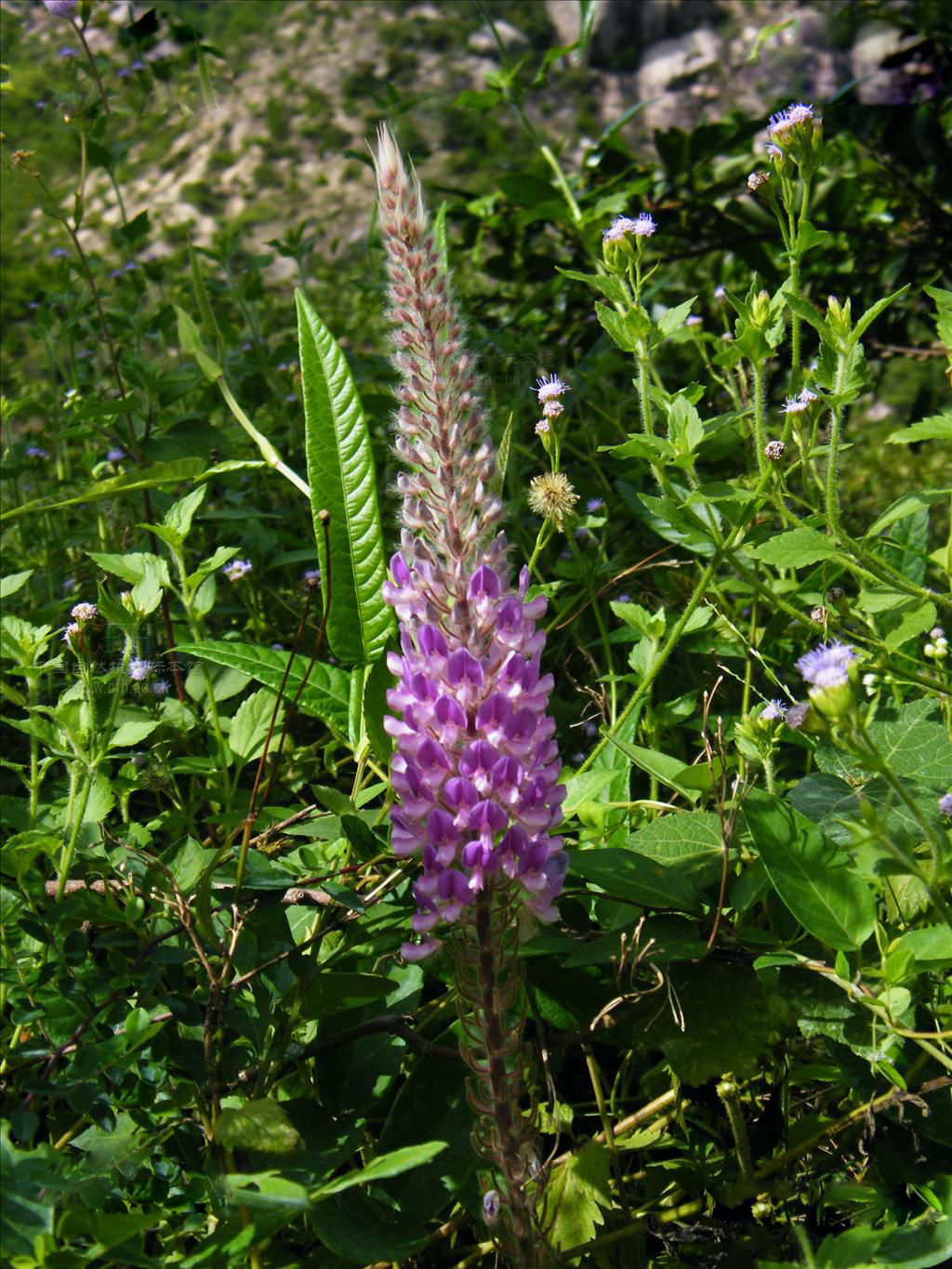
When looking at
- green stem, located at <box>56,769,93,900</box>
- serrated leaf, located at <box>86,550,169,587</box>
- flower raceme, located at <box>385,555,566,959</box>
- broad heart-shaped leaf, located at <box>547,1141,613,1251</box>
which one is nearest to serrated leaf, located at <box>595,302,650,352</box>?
flower raceme, located at <box>385,555,566,959</box>

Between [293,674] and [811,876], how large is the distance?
0.54 metres

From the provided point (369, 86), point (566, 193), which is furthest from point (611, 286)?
point (369, 86)

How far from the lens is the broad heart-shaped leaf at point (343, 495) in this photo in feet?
3.72

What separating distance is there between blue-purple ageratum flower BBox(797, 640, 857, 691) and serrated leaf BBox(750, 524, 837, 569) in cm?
18

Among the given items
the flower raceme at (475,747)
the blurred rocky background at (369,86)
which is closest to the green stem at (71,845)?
the flower raceme at (475,747)

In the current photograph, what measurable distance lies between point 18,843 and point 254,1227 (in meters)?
0.37

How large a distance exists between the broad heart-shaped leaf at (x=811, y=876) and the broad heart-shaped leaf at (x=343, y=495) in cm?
39

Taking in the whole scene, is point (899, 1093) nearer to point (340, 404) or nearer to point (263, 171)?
point (340, 404)

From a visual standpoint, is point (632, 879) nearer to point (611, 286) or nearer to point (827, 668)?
A: point (827, 668)

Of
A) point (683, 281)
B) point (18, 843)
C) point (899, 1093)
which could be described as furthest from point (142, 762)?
point (683, 281)

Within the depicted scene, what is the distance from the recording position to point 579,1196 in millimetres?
1000

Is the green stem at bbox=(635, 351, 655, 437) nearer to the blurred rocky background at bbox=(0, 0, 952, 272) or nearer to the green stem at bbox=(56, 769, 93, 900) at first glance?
the green stem at bbox=(56, 769, 93, 900)

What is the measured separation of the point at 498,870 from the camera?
2.60ft

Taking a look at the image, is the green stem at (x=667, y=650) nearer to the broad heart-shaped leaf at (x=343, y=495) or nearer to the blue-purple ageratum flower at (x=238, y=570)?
the broad heart-shaped leaf at (x=343, y=495)
